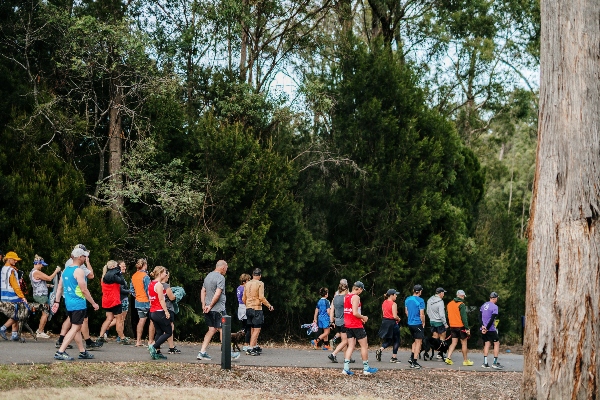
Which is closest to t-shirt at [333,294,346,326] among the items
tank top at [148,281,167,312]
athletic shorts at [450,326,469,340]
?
athletic shorts at [450,326,469,340]

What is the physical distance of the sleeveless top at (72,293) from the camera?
1427 cm

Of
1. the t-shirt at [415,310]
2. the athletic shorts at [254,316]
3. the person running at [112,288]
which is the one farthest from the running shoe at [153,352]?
the t-shirt at [415,310]

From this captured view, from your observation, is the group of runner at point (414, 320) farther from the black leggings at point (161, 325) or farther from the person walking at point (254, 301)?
the black leggings at point (161, 325)

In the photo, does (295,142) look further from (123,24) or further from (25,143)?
(25,143)

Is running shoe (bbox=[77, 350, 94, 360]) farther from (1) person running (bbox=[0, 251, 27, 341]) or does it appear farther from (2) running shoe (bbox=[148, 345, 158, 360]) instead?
(1) person running (bbox=[0, 251, 27, 341])

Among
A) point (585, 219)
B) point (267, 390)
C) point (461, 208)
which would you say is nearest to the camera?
point (585, 219)

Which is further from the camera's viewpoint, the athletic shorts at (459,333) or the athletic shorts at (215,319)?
the athletic shorts at (459,333)

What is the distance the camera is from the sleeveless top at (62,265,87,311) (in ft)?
46.8

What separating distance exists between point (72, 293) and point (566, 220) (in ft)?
28.7

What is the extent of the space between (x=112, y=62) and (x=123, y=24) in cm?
127

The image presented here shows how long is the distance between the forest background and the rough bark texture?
48.4 feet

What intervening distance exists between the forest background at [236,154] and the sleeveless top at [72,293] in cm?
722

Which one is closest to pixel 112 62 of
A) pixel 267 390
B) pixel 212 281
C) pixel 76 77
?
pixel 76 77

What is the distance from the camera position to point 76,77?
2414 cm
